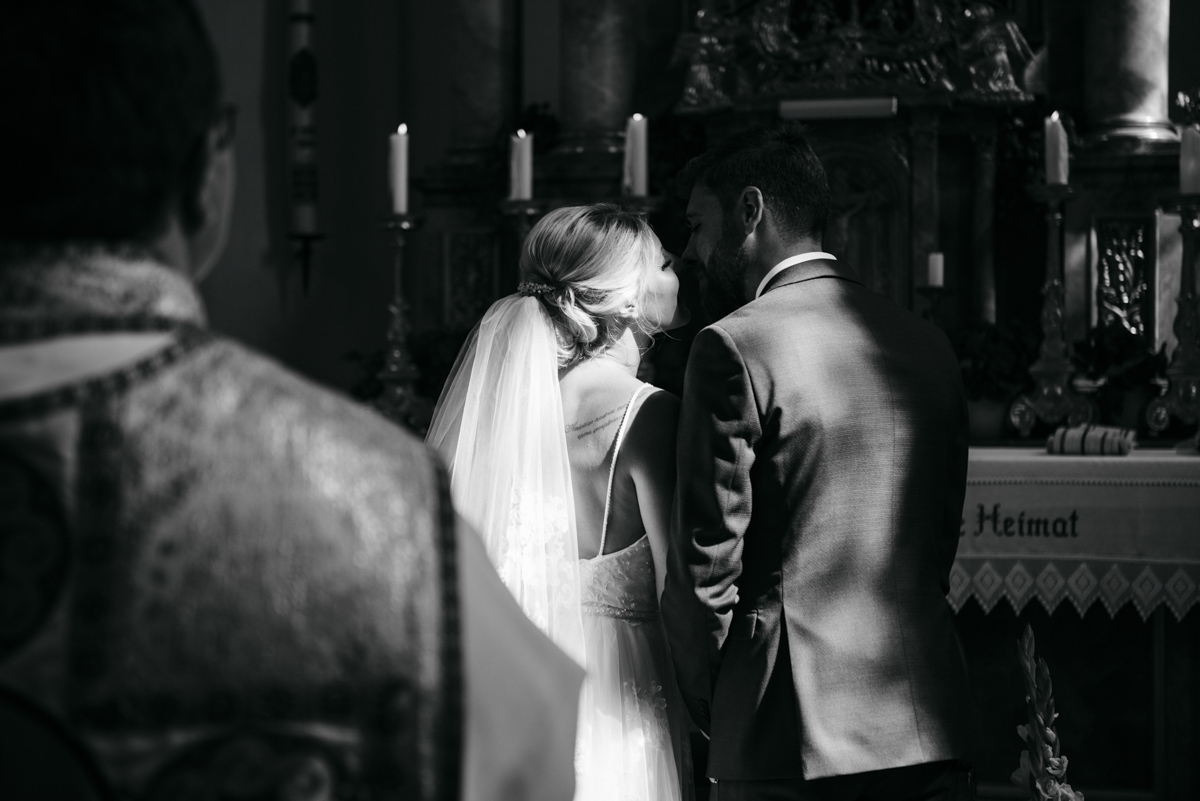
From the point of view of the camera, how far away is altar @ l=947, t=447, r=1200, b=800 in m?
4.04

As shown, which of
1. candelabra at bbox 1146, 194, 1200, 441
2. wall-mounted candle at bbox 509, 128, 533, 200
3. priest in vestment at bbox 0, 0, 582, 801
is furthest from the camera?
wall-mounted candle at bbox 509, 128, 533, 200

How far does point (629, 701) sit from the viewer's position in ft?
9.79

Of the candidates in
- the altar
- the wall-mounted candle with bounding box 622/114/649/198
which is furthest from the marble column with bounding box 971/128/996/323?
the wall-mounted candle with bounding box 622/114/649/198

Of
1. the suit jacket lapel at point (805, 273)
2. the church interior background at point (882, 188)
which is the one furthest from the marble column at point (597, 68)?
the suit jacket lapel at point (805, 273)

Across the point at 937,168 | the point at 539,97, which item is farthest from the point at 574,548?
the point at 539,97

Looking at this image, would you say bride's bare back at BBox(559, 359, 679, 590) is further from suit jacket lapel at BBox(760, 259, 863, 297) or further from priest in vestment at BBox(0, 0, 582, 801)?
priest in vestment at BBox(0, 0, 582, 801)

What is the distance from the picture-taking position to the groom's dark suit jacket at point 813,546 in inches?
98.8

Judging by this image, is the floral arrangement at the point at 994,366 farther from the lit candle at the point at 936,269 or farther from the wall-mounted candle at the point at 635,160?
the wall-mounted candle at the point at 635,160

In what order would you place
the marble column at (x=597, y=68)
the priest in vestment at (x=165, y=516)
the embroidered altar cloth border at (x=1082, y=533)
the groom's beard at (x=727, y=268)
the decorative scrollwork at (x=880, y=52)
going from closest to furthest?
the priest in vestment at (x=165, y=516) → the groom's beard at (x=727, y=268) → the embroidered altar cloth border at (x=1082, y=533) → the decorative scrollwork at (x=880, y=52) → the marble column at (x=597, y=68)

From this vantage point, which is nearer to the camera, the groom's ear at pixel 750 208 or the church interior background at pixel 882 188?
the groom's ear at pixel 750 208

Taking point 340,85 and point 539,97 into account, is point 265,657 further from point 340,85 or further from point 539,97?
point 340,85

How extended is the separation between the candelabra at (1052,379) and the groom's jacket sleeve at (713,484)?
8.96 feet

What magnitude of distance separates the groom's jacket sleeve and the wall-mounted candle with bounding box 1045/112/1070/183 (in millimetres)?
2722

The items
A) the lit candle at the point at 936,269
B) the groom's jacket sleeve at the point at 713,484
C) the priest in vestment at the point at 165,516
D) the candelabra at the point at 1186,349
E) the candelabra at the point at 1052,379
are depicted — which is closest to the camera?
the priest in vestment at the point at 165,516
